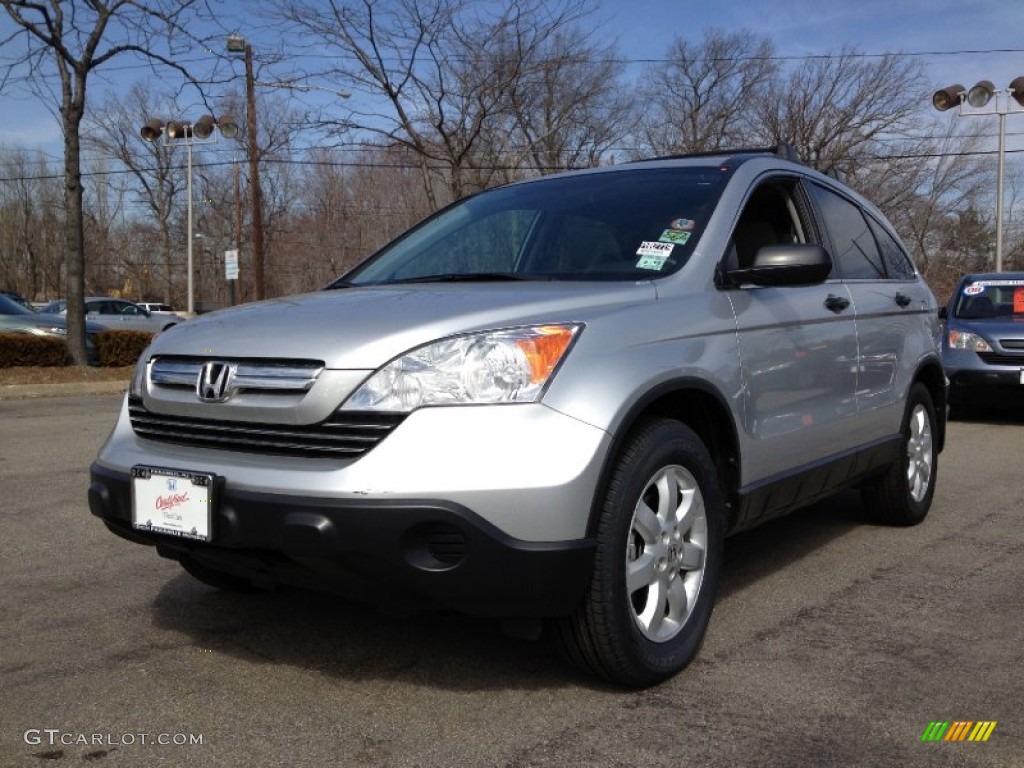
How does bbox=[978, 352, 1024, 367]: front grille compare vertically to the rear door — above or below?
below

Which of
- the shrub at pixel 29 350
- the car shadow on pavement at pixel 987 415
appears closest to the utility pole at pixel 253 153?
the shrub at pixel 29 350

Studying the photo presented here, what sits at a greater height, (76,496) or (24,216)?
(24,216)

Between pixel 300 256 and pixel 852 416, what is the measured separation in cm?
5124

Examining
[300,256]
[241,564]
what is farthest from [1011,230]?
[241,564]

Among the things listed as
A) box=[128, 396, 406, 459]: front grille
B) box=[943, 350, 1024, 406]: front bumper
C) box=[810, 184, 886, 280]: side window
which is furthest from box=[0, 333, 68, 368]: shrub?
box=[810, 184, 886, 280]: side window

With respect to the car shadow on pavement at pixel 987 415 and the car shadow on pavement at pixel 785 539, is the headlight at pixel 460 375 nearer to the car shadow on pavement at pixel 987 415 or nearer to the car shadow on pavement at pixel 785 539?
the car shadow on pavement at pixel 785 539

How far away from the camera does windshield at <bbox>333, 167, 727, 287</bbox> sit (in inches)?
142

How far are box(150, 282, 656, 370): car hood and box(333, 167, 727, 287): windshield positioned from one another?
0.32m

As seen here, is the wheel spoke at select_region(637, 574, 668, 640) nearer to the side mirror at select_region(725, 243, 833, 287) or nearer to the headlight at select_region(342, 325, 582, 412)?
the headlight at select_region(342, 325, 582, 412)

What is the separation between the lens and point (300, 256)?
2105 inches

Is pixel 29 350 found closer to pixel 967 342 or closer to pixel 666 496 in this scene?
pixel 967 342

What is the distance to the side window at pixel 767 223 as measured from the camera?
3949 mm

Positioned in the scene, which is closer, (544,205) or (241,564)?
(241,564)

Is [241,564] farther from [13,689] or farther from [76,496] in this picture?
[76,496]
